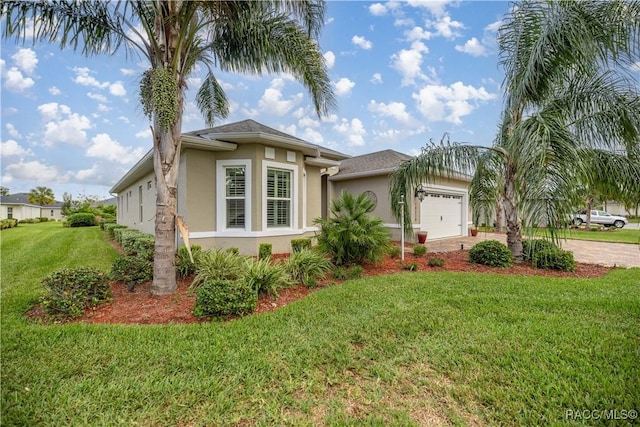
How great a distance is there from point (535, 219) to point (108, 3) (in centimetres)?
877

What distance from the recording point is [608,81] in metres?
6.25

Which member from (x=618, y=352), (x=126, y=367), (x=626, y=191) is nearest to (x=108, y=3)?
(x=126, y=367)

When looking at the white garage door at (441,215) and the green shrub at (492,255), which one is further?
the white garage door at (441,215)

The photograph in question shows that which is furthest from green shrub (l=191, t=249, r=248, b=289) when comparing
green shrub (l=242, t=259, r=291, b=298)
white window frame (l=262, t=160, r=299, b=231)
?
white window frame (l=262, t=160, r=299, b=231)

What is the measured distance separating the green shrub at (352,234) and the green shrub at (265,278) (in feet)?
6.44

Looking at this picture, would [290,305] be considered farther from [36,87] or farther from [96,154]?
[96,154]

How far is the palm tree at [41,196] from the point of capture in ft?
151

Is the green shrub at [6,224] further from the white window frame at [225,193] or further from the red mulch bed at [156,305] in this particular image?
Result: the red mulch bed at [156,305]

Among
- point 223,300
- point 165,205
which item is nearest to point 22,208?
point 165,205

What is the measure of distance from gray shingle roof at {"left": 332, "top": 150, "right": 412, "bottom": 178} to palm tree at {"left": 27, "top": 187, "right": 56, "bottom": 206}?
57674 millimetres

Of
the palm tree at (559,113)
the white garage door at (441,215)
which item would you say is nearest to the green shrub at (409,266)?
the palm tree at (559,113)

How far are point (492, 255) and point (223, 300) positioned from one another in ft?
23.8

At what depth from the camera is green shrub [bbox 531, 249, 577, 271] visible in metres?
7.28

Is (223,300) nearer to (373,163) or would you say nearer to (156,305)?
(156,305)
